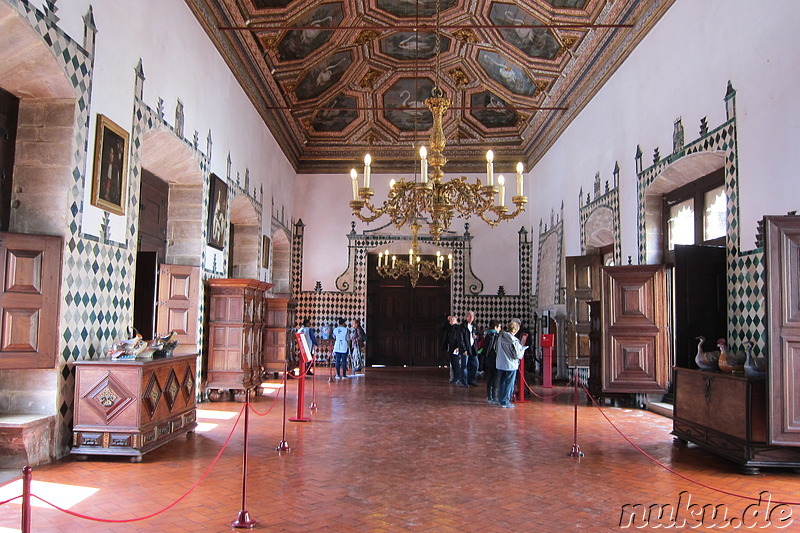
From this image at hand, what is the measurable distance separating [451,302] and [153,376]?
12260 millimetres

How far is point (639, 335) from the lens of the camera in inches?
351

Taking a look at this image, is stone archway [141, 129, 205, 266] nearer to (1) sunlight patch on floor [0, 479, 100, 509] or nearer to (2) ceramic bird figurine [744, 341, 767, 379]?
(1) sunlight patch on floor [0, 479, 100, 509]

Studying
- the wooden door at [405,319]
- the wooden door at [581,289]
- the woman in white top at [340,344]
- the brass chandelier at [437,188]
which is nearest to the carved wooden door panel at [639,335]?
the brass chandelier at [437,188]

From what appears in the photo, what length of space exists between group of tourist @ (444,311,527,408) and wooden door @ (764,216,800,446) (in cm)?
425

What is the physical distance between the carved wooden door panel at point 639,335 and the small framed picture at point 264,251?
7.67 meters

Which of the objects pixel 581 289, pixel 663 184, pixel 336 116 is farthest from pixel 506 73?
pixel 663 184

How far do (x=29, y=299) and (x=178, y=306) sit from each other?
12.1ft

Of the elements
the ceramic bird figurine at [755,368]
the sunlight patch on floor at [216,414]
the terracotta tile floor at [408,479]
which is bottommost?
the sunlight patch on floor at [216,414]

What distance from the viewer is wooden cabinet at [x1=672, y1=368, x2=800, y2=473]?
5492 millimetres

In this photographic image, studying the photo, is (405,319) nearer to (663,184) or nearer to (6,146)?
(663,184)

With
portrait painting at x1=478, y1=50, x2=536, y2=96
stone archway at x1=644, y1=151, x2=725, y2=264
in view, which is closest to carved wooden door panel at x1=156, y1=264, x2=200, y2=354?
stone archway at x1=644, y1=151, x2=725, y2=264

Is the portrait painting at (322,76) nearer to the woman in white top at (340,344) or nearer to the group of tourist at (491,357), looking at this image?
the woman in white top at (340,344)

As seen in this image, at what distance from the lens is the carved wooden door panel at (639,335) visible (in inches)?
351

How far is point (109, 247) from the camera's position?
642 cm
